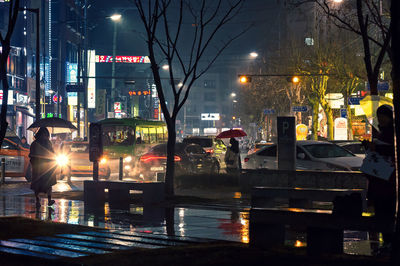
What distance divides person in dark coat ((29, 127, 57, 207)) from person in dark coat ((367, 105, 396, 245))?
10.4 metres

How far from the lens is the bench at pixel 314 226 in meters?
8.25

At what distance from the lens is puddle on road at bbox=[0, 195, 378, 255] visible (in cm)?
1103

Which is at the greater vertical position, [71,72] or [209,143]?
[71,72]

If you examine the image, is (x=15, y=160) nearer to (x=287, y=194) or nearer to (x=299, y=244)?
(x=287, y=194)

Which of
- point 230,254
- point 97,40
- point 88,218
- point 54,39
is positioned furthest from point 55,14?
point 230,254

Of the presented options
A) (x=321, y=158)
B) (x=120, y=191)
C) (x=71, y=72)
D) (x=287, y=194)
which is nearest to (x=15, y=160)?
(x=120, y=191)

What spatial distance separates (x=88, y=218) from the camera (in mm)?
14195

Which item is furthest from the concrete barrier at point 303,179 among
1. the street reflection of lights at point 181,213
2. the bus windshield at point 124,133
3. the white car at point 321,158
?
the bus windshield at point 124,133

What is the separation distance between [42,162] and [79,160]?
1305 cm

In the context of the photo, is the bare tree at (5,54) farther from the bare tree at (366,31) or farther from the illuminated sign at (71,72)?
the illuminated sign at (71,72)

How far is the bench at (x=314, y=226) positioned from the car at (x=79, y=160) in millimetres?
21539

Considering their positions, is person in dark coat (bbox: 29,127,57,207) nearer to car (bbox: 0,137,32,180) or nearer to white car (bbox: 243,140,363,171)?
white car (bbox: 243,140,363,171)

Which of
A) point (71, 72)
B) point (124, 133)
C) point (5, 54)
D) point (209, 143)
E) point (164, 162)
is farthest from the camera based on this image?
point (71, 72)

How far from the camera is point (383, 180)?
30.6 ft
